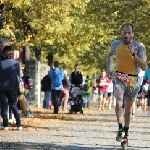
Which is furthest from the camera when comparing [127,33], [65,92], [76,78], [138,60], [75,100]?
[65,92]

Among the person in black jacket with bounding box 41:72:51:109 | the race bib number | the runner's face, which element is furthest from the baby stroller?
the runner's face

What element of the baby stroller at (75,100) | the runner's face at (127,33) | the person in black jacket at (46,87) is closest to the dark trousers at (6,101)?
the runner's face at (127,33)

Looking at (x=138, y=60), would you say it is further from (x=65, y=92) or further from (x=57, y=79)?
(x=65, y=92)

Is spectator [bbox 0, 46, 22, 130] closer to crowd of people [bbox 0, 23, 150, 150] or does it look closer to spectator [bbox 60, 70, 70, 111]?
crowd of people [bbox 0, 23, 150, 150]

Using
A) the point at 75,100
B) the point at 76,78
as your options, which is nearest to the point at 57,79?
the point at 76,78

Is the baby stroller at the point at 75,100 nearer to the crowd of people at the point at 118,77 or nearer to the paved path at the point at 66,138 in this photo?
the crowd of people at the point at 118,77

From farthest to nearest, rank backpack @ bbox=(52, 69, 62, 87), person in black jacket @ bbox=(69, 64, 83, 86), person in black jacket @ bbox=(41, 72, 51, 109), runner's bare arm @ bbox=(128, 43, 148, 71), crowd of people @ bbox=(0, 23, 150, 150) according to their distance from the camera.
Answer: person in black jacket @ bbox=(41, 72, 51, 109) → person in black jacket @ bbox=(69, 64, 83, 86) → backpack @ bbox=(52, 69, 62, 87) → crowd of people @ bbox=(0, 23, 150, 150) → runner's bare arm @ bbox=(128, 43, 148, 71)

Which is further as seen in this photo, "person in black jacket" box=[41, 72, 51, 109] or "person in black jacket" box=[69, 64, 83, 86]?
"person in black jacket" box=[41, 72, 51, 109]

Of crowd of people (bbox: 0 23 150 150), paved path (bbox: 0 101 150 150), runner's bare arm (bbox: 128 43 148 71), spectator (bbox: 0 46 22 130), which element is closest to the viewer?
runner's bare arm (bbox: 128 43 148 71)

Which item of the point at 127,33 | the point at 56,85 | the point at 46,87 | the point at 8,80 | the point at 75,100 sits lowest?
the point at 75,100

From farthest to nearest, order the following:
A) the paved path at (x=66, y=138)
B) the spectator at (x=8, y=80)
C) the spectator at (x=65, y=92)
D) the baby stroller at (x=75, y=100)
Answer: the spectator at (x=65, y=92) → the baby stroller at (x=75, y=100) → the spectator at (x=8, y=80) → the paved path at (x=66, y=138)

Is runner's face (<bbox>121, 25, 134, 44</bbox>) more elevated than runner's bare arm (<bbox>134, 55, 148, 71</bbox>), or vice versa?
runner's face (<bbox>121, 25, 134, 44</bbox>)

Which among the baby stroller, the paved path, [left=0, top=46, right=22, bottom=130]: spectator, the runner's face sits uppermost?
the runner's face

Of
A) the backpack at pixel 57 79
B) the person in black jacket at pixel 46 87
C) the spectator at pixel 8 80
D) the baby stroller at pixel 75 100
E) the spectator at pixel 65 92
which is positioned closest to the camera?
the spectator at pixel 8 80
